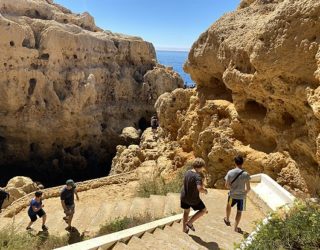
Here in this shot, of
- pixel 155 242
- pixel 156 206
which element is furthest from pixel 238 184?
pixel 156 206

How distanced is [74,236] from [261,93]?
5.67 metres

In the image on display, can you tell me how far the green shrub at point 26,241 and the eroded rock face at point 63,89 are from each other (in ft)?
55.9

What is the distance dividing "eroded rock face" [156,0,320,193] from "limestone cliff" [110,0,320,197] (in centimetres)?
2

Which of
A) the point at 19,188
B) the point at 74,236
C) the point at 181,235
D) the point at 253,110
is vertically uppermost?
the point at 253,110

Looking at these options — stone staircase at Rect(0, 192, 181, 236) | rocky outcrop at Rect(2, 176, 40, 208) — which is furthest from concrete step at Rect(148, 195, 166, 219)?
rocky outcrop at Rect(2, 176, 40, 208)

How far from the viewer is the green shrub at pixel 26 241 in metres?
6.25

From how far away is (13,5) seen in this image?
24000 millimetres

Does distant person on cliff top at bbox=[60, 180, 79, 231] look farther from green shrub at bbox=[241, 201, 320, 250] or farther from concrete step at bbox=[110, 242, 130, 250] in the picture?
green shrub at bbox=[241, 201, 320, 250]

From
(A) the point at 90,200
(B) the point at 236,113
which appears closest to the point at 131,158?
(A) the point at 90,200

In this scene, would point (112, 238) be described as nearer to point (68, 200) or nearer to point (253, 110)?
point (68, 200)

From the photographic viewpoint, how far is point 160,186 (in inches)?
452

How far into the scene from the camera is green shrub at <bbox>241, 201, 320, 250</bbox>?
4059 millimetres

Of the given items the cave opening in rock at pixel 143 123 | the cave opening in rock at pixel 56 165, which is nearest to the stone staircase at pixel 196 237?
the cave opening in rock at pixel 56 165

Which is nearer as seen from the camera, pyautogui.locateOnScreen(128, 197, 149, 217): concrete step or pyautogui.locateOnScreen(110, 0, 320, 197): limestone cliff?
pyautogui.locateOnScreen(110, 0, 320, 197): limestone cliff
